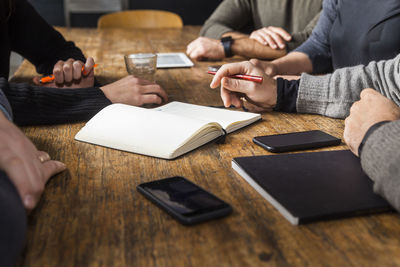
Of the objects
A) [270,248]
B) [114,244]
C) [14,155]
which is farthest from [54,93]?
[270,248]

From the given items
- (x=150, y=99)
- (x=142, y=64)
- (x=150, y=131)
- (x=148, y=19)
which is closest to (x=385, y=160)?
(x=150, y=131)

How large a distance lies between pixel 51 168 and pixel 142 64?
692 millimetres

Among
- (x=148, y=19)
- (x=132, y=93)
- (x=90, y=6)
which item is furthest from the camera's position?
(x=90, y=6)

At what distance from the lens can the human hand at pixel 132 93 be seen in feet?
3.63

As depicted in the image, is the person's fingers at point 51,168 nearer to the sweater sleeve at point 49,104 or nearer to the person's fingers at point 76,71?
the sweater sleeve at point 49,104

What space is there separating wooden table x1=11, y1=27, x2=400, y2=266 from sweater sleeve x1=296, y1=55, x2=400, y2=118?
0.23 m

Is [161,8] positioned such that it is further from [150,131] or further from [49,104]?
[150,131]

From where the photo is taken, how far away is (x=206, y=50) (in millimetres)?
1781

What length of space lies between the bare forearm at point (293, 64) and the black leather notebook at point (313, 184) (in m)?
0.76

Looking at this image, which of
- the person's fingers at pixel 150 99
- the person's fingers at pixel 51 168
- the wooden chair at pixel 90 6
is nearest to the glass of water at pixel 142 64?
the person's fingers at pixel 150 99

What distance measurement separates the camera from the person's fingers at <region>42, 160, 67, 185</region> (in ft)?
2.25

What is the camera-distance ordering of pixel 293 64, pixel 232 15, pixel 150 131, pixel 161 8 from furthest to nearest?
pixel 161 8 < pixel 232 15 < pixel 293 64 < pixel 150 131

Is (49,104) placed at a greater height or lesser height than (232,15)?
greater

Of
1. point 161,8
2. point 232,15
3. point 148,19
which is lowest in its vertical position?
point 161,8
